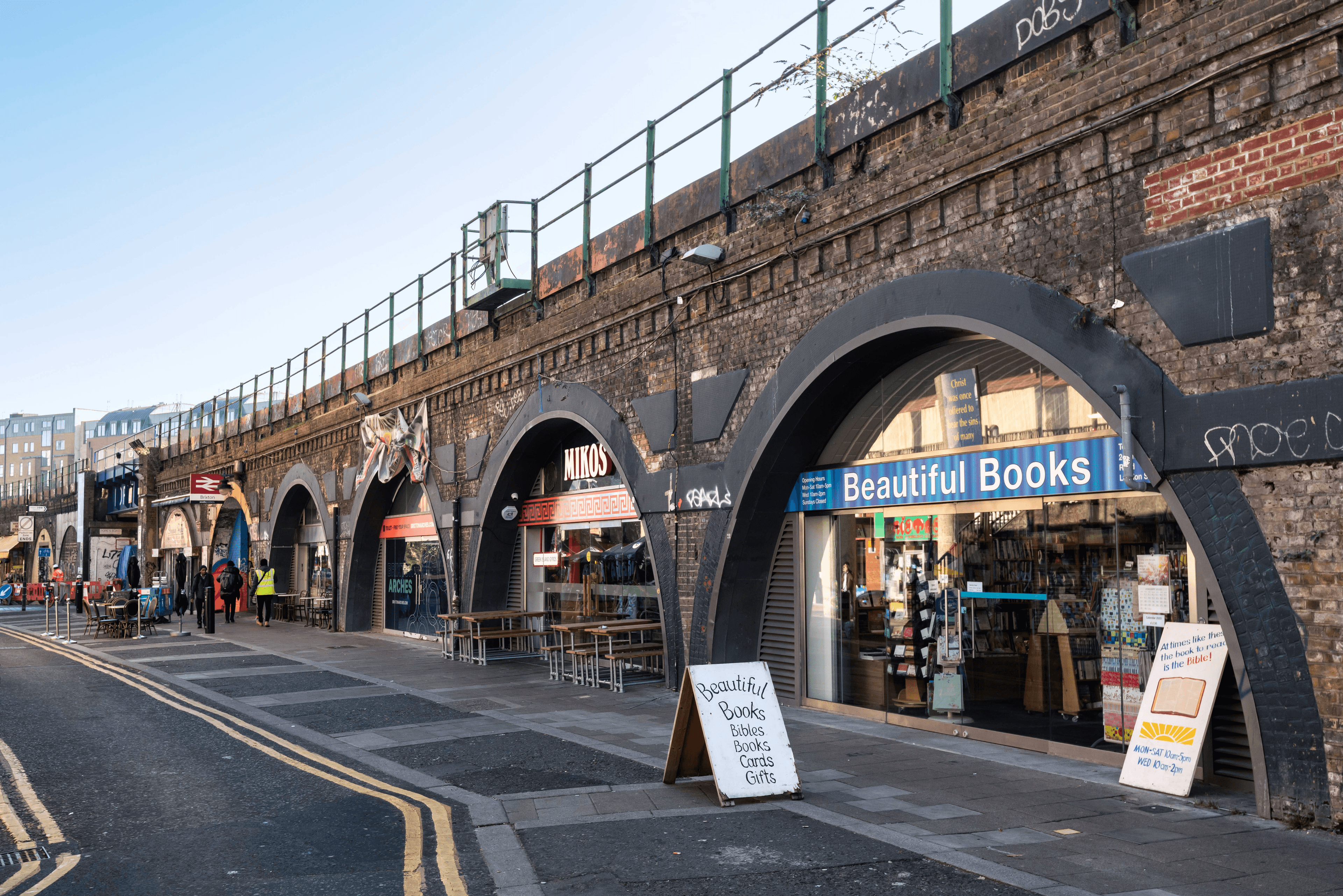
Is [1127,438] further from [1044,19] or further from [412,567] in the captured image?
[412,567]

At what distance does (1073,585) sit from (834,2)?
259 inches

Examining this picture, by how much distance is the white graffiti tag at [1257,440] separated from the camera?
23.1ft

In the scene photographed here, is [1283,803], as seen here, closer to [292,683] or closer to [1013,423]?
[1013,423]

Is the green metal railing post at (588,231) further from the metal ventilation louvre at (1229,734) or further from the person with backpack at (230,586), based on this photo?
the person with backpack at (230,586)

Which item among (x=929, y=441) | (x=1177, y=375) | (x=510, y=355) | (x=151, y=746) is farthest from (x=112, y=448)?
(x=1177, y=375)

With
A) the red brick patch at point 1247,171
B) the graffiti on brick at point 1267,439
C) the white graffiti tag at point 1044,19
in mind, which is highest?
the white graffiti tag at point 1044,19

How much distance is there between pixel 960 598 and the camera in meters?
10.7

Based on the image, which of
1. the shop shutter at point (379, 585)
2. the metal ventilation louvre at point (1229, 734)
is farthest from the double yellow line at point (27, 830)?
the shop shutter at point (379, 585)

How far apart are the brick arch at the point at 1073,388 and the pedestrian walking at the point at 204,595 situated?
56.5 feet

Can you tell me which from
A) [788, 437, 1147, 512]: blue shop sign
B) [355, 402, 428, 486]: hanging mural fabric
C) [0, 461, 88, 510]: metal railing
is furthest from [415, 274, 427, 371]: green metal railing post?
[0, 461, 88, 510]: metal railing

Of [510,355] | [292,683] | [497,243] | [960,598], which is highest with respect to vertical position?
[497,243]

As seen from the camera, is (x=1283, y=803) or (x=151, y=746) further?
(x=151, y=746)

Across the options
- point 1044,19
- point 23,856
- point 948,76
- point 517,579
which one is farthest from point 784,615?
point 517,579

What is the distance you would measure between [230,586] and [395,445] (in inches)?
401
